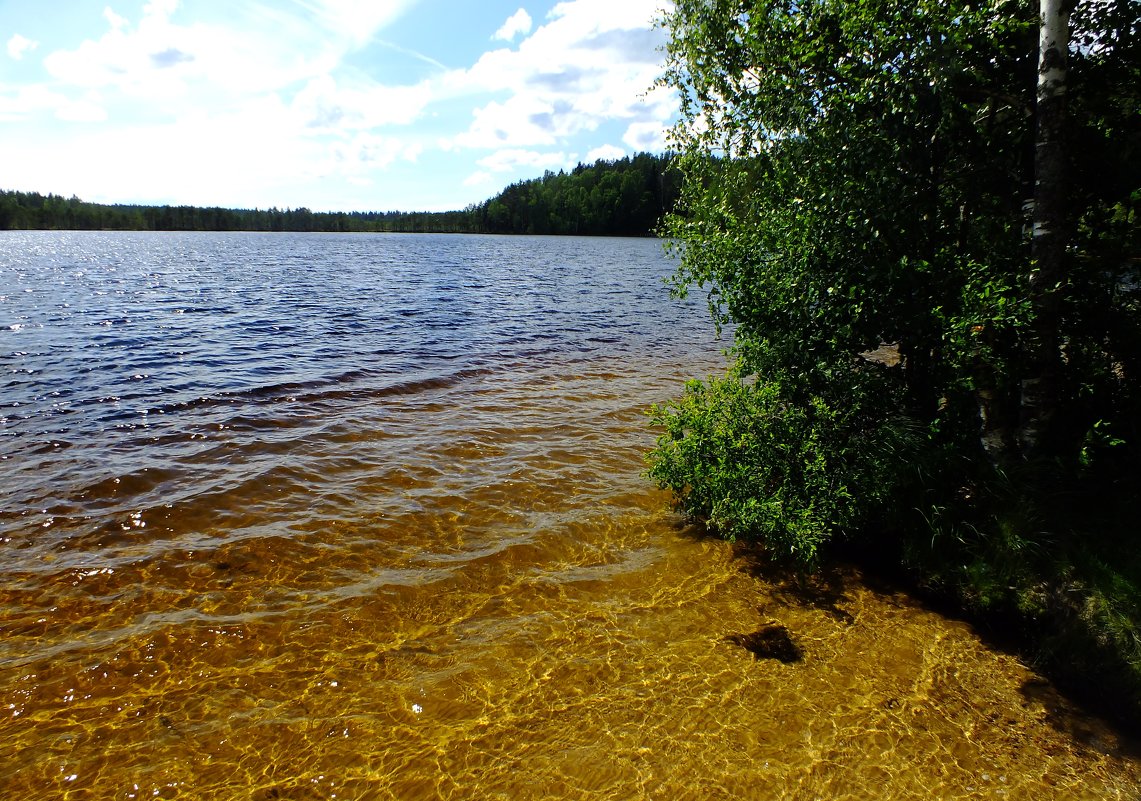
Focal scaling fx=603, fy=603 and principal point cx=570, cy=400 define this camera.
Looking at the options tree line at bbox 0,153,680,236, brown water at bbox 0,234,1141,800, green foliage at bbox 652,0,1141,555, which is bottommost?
brown water at bbox 0,234,1141,800

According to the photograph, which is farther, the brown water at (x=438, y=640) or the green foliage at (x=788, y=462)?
the green foliage at (x=788, y=462)

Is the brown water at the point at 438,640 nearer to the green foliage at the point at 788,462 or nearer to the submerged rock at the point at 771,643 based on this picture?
the submerged rock at the point at 771,643

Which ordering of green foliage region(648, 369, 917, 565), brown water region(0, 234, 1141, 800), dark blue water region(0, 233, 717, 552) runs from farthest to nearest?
dark blue water region(0, 233, 717, 552), green foliage region(648, 369, 917, 565), brown water region(0, 234, 1141, 800)

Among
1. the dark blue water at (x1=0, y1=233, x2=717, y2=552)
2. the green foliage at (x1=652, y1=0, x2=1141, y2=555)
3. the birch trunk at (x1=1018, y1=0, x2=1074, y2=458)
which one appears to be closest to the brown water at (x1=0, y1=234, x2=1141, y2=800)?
the dark blue water at (x1=0, y1=233, x2=717, y2=552)

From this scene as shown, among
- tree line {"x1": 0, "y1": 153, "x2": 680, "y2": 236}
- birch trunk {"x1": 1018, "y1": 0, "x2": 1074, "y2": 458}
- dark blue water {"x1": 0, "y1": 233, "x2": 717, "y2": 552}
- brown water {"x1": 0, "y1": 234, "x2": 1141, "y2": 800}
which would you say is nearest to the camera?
brown water {"x1": 0, "y1": 234, "x2": 1141, "y2": 800}

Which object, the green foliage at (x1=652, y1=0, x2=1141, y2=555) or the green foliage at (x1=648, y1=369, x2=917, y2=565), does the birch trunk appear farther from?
the green foliage at (x1=648, y1=369, x2=917, y2=565)

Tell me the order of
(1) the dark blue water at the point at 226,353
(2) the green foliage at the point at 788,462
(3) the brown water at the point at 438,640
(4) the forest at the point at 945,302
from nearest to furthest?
(3) the brown water at the point at 438,640, (4) the forest at the point at 945,302, (2) the green foliage at the point at 788,462, (1) the dark blue water at the point at 226,353

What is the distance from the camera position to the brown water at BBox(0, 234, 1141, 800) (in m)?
4.68

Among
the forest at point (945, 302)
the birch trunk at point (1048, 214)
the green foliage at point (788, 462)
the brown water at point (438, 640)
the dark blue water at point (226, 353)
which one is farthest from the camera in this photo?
the dark blue water at point (226, 353)

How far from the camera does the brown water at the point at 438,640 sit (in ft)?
15.4

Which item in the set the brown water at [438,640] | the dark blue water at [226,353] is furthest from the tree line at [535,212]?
the brown water at [438,640]

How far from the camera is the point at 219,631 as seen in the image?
626cm

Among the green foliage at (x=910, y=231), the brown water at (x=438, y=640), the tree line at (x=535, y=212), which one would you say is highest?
the tree line at (x=535, y=212)

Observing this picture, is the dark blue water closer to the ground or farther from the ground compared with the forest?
closer to the ground
